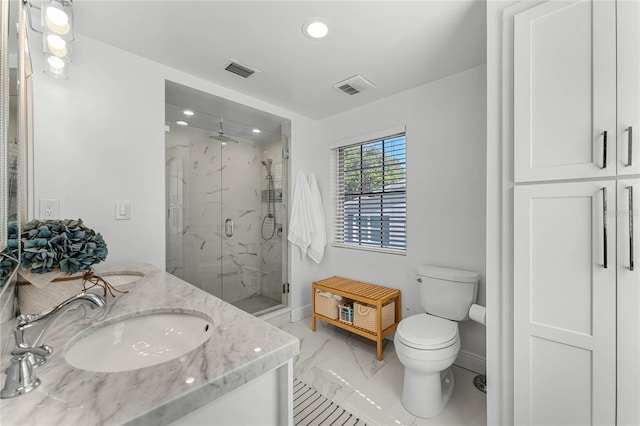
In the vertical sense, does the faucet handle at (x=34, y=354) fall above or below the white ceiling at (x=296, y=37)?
below

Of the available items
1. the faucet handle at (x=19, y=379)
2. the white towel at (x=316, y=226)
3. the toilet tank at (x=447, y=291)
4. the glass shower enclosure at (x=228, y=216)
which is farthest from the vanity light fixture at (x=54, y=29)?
the toilet tank at (x=447, y=291)

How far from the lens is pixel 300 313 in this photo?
3012 mm

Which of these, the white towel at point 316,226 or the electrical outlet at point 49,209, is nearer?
the electrical outlet at point 49,209

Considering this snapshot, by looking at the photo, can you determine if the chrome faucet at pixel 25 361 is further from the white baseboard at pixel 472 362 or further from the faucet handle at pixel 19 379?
the white baseboard at pixel 472 362

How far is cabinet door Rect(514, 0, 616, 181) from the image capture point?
107 centimetres

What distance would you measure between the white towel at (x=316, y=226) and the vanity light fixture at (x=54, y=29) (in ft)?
6.80

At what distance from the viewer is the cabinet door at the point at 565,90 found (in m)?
1.07

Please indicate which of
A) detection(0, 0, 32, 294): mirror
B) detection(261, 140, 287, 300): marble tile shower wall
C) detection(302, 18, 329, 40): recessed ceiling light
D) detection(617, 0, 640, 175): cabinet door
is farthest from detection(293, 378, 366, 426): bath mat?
detection(302, 18, 329, 40): recessed ceiling light

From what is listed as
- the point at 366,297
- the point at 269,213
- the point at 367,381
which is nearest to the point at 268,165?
the point at 269,213

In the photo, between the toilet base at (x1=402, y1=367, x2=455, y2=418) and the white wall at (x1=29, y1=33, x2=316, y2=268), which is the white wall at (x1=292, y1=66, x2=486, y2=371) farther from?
the white wall at (x1=29, y1=33, x2=316, y2=268)

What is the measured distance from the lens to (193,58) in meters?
1.95

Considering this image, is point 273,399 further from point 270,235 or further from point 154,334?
point 270,235

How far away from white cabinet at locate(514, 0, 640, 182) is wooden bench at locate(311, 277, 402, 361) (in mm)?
1426

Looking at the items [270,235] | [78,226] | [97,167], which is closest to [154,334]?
[78,226]
